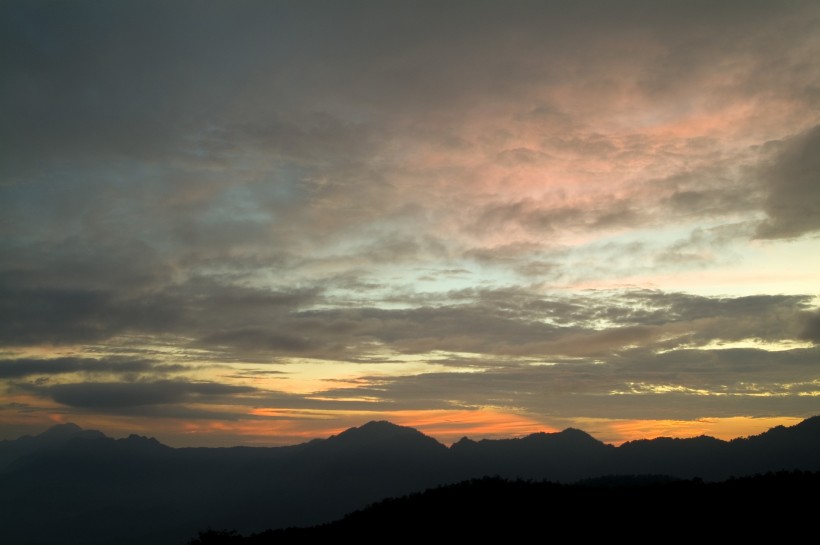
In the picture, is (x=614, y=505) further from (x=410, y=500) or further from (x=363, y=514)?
(x=363, y=514)

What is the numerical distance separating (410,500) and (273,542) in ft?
93.6

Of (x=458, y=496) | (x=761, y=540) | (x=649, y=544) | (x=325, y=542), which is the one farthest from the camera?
(x=458, y=496)

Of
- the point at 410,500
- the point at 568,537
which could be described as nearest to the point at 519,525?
the point at 568,537

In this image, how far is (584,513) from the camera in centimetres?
9844

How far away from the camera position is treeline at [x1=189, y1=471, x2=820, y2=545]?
81312 mm

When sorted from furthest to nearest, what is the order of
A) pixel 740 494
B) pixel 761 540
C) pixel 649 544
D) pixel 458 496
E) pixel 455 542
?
pixel 458 496, pixel 455 542, pixel 740 494, pixel 649 544, pixel 761 540

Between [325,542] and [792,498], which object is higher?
[792,498]

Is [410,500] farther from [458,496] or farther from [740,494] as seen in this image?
[740,494]

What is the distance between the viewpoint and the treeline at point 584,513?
267ft

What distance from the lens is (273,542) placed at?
109188 millimetres

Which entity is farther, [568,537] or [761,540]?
[568,537]

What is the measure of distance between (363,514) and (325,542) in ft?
53.7

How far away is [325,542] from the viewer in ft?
348

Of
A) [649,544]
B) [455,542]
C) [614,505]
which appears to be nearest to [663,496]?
[614,505]
